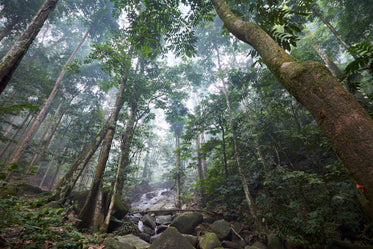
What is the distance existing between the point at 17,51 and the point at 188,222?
9.59 metres

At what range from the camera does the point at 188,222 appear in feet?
26.3

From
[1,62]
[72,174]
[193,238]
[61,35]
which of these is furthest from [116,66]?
[61,35]

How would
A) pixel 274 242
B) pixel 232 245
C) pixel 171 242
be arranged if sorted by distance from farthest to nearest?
pixel 232 245, pixel 274 242, pixel 171 242

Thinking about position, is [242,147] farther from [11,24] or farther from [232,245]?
[11,24]

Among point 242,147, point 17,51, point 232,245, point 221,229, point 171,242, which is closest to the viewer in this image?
point 17,51

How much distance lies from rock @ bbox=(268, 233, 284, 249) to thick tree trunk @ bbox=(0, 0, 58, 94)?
31.9ft

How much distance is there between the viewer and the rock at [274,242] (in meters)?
5.44

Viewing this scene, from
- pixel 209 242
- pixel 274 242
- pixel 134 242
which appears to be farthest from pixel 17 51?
pixel 274 242

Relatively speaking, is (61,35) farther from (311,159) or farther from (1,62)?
(311,159)

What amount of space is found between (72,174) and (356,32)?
57.2 ft

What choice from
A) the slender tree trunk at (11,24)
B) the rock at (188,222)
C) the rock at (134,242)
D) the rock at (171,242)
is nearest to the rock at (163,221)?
the rock at (188,222)

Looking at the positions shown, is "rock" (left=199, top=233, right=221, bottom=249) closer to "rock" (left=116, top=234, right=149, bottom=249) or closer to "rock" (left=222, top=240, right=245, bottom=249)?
"rock" (left=222, top=240, right=245, bottom=249)

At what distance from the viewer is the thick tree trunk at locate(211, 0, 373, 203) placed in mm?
1218

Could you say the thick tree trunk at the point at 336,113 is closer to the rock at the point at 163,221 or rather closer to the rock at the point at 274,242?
the rock at the point at 274,242
